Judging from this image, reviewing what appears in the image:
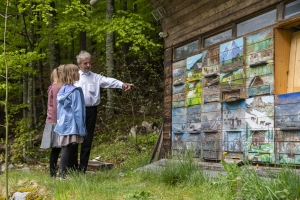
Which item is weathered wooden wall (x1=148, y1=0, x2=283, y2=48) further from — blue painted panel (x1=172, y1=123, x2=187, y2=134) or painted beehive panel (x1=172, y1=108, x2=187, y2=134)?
blue painted panel (x1=172, y1=123, x2=187, y2=134)

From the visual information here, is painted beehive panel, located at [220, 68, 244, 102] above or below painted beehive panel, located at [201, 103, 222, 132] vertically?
above

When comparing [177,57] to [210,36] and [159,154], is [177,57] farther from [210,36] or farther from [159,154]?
[159,154]

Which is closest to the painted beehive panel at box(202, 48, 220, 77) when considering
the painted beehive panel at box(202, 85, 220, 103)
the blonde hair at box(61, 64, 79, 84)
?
the painted beehive panel at box(202, 85, 220, 103)

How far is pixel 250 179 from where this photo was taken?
10.2ft

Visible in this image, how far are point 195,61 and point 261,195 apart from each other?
389 cm

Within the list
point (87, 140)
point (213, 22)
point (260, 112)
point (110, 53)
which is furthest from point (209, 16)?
point (110, 53)

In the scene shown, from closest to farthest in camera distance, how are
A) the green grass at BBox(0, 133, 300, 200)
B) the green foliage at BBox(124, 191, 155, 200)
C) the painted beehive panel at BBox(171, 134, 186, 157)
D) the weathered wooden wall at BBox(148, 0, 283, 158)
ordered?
the green grass at BBox(0, 133, 300, 200) < the green foliage at BBox(124, 191, 155, 200) < the weathered wooden wall at BBox(148, 0, 283, 158) < the painted beehive panel at BBox(171, 134, 186, 157)

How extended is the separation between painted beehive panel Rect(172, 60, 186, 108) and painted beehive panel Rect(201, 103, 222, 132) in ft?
2.42

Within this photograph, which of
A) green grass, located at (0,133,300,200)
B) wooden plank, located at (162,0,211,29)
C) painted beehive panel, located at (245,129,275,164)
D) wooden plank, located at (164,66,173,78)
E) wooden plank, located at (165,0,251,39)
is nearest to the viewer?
green grass, located at (0,133,300,200)

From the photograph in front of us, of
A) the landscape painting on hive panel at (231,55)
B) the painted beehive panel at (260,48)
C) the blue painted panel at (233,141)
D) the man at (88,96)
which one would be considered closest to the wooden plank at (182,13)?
the landscape painting on hive panel at (231,55)

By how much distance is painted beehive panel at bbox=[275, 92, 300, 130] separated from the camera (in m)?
4.43

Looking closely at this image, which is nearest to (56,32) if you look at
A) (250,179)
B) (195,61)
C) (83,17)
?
(83,17)

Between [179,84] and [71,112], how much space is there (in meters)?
2.65

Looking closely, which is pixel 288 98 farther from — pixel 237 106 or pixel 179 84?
pixel 179 84
